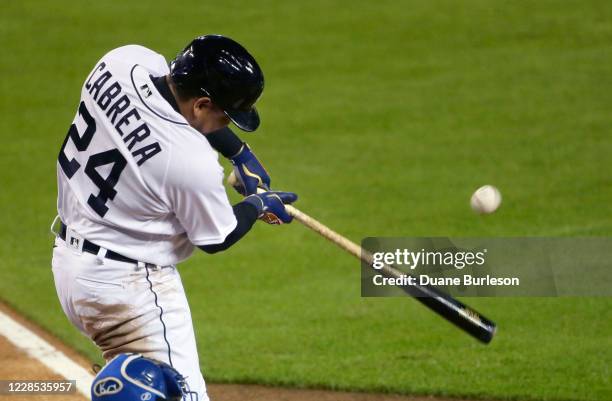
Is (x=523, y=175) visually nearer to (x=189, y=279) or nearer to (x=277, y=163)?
(x=277, y=163)

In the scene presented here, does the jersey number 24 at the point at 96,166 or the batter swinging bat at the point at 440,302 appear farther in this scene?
the batter swinging bat at the point at 440,302

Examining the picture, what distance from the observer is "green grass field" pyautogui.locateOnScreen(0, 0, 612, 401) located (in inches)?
262

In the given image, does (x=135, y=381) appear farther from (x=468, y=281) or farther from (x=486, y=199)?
(x=468, y=281)

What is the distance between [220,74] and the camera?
418cm

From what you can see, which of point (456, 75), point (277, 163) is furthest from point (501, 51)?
point (277, 163)

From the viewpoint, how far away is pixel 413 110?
38.8 feet

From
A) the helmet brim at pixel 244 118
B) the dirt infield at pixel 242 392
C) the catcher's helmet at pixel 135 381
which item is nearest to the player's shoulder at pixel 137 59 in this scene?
the helmet brim at pixel 244 118

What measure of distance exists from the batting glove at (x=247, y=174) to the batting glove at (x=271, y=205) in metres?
0.28

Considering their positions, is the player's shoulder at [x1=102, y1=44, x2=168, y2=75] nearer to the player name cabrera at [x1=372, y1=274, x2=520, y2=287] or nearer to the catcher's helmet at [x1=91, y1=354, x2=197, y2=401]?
the catcher's helmet at [x1=91, y1=354, x2=197, y2=401]

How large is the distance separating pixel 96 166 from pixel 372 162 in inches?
251

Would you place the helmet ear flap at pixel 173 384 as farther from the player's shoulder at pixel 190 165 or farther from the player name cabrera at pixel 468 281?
the player name cabrera at pixel 468 281

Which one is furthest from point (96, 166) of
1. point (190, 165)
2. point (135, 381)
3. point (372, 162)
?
point (372, 162)

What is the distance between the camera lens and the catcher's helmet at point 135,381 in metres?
3.97

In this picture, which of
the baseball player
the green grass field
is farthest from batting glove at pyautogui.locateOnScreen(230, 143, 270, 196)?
the green grass field
